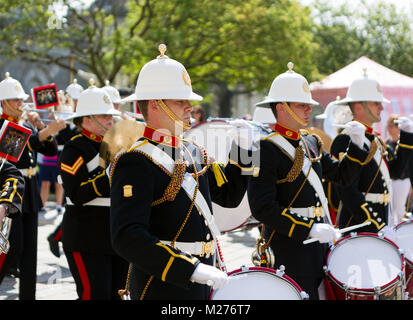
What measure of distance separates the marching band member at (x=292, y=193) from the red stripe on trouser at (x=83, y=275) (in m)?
1.39

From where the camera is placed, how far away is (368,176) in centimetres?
584

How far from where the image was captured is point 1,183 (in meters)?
4.88

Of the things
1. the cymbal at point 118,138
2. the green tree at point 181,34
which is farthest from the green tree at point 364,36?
the cymbal at point 118,138

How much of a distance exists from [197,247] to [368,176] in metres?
3.05

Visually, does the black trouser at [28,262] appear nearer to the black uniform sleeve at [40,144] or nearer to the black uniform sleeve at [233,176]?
the black uniform sleeve at [40,144]

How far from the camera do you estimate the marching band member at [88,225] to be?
4910 mm

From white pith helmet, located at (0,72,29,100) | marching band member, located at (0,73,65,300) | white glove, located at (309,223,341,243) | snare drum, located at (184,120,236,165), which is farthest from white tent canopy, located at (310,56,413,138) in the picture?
white glove, located at (309,223,341,243)

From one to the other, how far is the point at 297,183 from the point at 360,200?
1.45m

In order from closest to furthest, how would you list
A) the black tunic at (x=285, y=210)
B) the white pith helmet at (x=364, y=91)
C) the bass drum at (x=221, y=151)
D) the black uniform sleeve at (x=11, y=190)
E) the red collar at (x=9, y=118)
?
the black tunic at (x=285, y=210) → the black uniform sleeve at (x=11, y=190) → the bass drum at (x=221, y=151) → the white pith helmet at (x=364, y=91) → the red collar at (x=9, y=118)

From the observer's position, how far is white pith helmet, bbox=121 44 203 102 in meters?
3.24

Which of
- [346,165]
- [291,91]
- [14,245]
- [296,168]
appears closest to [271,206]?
[296,168]

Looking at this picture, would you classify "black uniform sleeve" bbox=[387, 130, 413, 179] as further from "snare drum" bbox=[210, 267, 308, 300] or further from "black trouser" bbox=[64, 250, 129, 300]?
"snare drum" bbox=[210, 267, 308, 300]

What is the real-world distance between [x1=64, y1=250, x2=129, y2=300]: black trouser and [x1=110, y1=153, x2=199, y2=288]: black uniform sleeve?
2.07 metres

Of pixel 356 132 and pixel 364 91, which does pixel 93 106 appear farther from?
pixel 364 91
